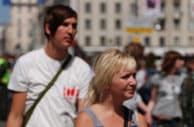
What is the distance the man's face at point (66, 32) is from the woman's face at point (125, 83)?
3.40 feet

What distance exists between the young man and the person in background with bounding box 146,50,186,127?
3.31 m

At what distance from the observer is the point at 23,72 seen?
4523 millimetres

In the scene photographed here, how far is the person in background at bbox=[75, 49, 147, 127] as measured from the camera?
343 cm

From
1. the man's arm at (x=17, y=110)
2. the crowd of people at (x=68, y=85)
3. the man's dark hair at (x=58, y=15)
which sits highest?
the man's dark hair at (x=58, y=15)

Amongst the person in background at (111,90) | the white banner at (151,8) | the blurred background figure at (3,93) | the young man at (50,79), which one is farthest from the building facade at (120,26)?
the person in background at (111,90)

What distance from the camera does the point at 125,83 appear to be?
346cm

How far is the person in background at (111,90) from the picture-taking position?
3434 millimetres

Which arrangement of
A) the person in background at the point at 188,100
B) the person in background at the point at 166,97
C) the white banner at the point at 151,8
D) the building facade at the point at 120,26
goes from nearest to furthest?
the person in background at the point at 166,97
the person in background at the point at 188,100
the white banner at the point at 151,8
the building facade at the point at 120,26

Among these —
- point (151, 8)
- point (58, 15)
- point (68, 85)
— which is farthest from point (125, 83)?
point (151, 8)

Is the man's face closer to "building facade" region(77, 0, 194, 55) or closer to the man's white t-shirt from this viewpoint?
the man's white t-shirt

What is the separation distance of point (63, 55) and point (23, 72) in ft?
0.94

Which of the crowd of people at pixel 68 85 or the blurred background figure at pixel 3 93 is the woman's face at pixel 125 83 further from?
the blurred background figure at pixel 3 93

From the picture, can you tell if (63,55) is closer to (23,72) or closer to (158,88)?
(23,72)

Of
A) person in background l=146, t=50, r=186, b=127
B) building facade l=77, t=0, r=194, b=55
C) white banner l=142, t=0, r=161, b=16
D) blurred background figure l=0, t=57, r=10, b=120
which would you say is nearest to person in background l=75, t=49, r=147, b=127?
person in background l=146, t=50, r=186, b=127
